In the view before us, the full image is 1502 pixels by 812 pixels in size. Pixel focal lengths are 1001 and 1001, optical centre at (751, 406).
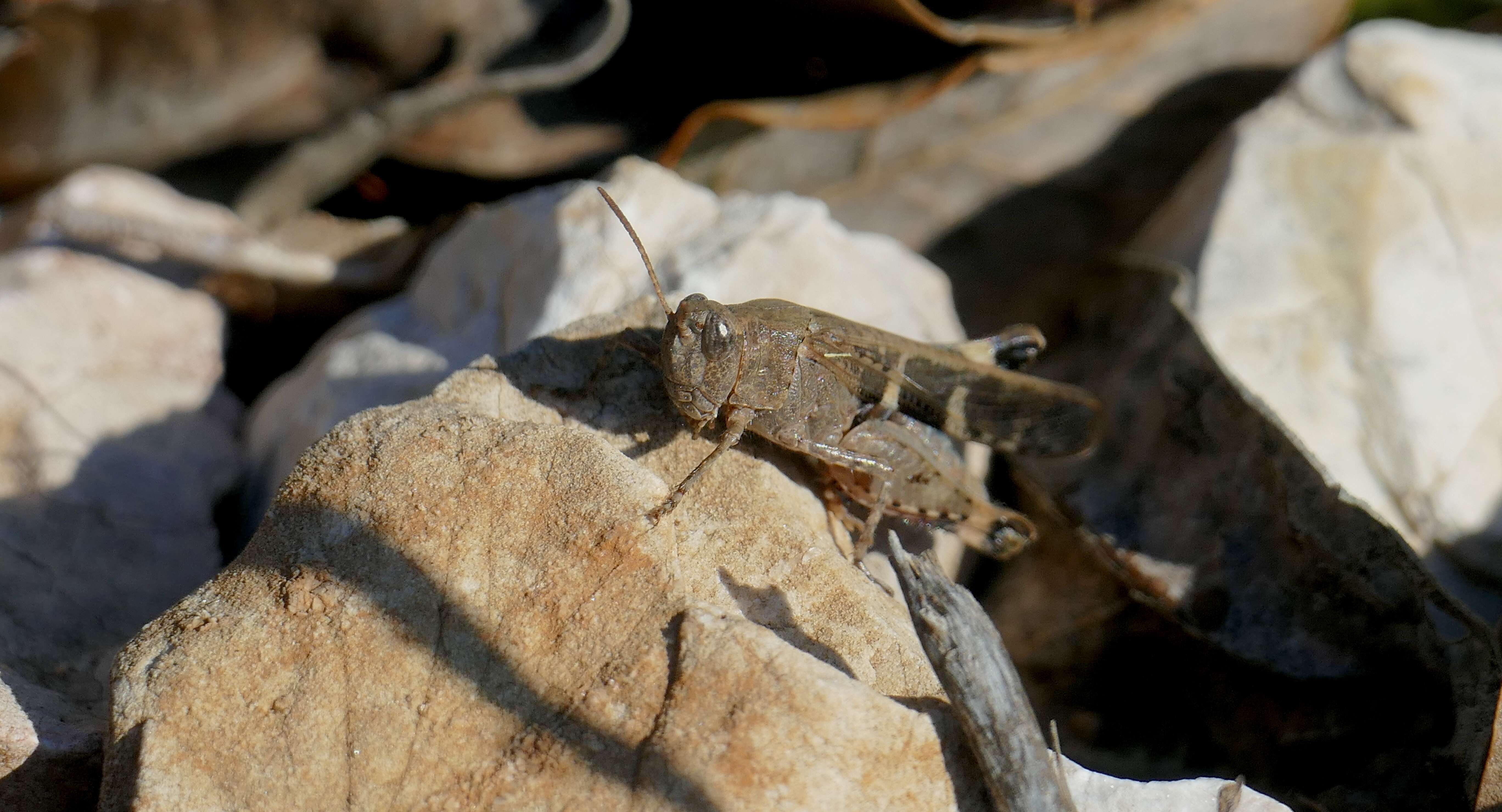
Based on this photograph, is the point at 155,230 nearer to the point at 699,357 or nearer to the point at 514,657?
the point at 699,357

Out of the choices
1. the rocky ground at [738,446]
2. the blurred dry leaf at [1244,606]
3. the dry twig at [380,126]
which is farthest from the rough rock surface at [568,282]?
the blurred dry leaf at [1244,606]

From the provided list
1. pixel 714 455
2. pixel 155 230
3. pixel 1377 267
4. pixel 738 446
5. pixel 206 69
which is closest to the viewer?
pixel 714 455

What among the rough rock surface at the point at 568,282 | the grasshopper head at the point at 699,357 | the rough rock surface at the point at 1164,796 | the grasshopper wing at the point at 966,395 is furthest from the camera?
the rough rock surface at the point at 568,282

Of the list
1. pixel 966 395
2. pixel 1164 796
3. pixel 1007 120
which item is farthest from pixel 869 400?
pixel 1007 120

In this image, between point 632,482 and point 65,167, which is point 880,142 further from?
point 65,167

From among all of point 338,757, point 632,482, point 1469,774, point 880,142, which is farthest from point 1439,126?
point 338,757

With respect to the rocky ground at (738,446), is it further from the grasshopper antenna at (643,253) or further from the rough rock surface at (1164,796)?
the grasshopper antenna at (643,253)
